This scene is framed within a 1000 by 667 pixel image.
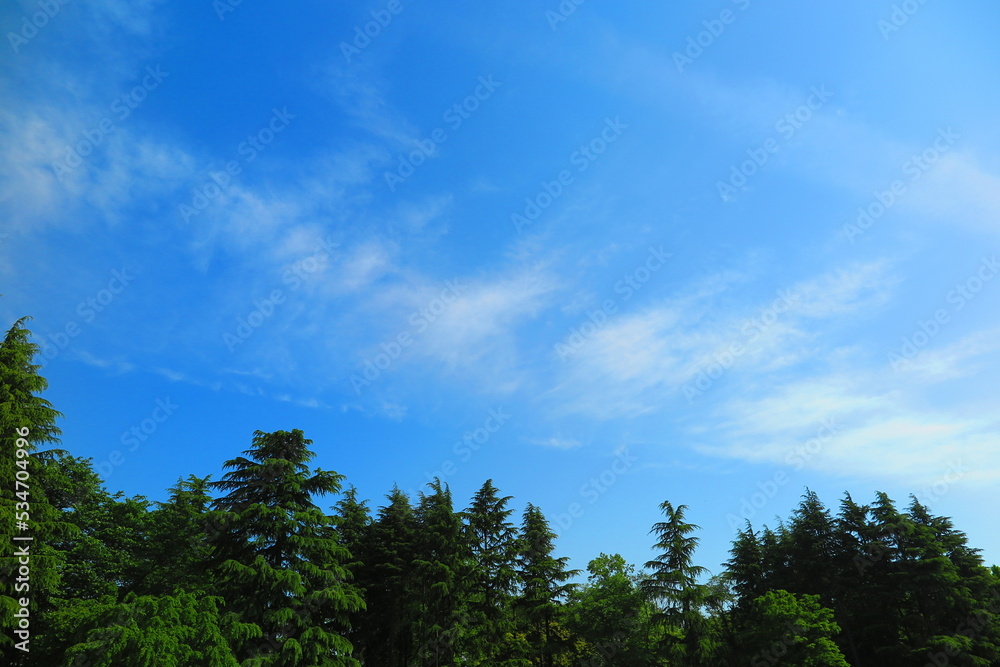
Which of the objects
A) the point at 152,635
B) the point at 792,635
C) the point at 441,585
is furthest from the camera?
the point at 441,585

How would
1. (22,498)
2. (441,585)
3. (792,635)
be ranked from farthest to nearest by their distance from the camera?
(441,585) < (792,635) < (22,498)

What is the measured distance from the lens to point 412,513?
42.8 metres

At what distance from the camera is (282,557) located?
27.8m

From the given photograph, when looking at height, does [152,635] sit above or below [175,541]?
below

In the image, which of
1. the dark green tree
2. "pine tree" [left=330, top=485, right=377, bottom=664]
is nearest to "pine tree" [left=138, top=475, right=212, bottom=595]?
"pine tree" [left=330, top=485, right=377, bottom=664]

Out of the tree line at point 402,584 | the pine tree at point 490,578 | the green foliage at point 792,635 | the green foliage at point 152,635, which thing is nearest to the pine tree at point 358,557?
the tree line at point 402,584

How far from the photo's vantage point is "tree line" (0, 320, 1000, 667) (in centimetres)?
2092

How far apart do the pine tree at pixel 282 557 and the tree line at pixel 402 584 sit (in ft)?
0.33

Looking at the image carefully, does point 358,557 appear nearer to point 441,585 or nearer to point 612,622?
point 441,585

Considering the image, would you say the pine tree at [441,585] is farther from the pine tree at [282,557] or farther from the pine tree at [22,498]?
the pine tree at [22,498]

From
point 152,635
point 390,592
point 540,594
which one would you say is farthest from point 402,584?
point 152,635

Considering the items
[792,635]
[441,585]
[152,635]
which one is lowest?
[152,635]

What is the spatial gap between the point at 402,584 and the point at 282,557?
1162cm

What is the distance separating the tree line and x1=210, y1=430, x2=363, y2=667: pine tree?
0.10 meters
